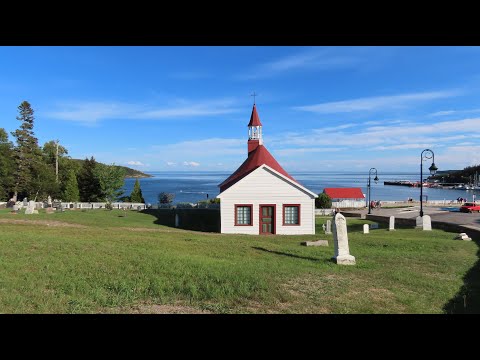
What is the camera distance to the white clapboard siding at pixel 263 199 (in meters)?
24.7

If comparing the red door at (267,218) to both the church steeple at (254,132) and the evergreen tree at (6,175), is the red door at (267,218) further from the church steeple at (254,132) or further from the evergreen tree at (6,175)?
the evergreen tree at (6,175)

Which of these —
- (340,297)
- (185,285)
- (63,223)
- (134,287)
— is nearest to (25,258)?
(134,287)

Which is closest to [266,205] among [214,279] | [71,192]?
[214,279]

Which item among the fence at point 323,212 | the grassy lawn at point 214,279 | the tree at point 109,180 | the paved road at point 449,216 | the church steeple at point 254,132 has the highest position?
the church steeple at point 254,132

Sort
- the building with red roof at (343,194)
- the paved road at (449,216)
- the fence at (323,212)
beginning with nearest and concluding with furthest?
the paved road at (449,216) < the fence at (323,212) < the building with red roof at (343,194)

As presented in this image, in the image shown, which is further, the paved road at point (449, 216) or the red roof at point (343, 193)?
the red roof at point (343, 193)

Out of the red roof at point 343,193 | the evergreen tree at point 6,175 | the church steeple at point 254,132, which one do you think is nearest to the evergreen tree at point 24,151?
the evergreen tree at point 6,175

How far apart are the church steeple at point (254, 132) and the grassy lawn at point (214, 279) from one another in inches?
849

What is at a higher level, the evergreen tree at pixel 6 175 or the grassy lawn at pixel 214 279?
the evergreen tree at pixel 6 175

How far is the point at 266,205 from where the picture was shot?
24891 mm
